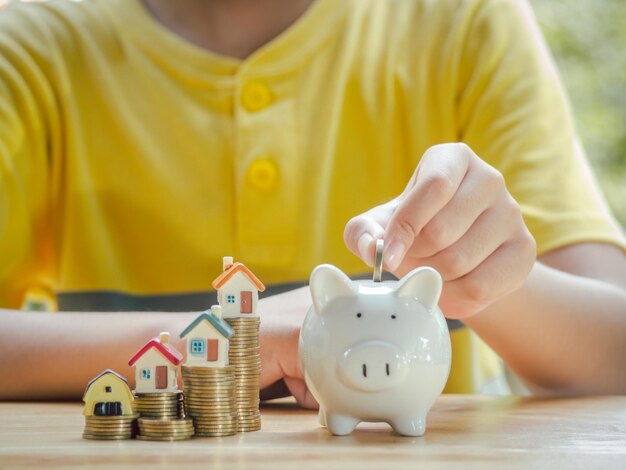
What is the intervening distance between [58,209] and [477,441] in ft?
2.90

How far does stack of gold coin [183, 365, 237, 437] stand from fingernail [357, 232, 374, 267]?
0.44 feet

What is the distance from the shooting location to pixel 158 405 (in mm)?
640

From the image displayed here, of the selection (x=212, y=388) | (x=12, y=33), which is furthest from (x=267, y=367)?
(x=12, y=33)

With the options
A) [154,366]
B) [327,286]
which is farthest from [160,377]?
[327,286]

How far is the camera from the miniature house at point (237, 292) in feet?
2.23

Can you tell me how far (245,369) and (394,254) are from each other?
0.46 feet

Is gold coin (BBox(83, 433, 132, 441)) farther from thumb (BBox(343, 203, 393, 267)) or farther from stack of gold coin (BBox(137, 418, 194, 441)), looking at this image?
thumb (BBox(343, 203, 393, 267))

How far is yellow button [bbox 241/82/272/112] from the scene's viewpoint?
126 centimetres

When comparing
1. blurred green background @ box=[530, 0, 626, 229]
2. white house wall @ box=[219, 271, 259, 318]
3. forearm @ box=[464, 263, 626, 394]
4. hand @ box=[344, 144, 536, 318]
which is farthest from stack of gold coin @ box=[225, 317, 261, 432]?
blurred green background @ box=[530, 0, 626, 229]

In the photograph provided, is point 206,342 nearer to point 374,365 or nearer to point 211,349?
point 211,349

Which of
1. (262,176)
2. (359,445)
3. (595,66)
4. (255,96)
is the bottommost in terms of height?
(359,445)

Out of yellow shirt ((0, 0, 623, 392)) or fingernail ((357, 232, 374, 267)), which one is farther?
yellow shirt ((0, 0, 623, 392))

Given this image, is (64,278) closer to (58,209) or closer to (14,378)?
(58,209)

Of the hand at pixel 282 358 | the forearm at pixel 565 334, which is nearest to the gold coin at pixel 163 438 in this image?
the hand at pixel 282 358
